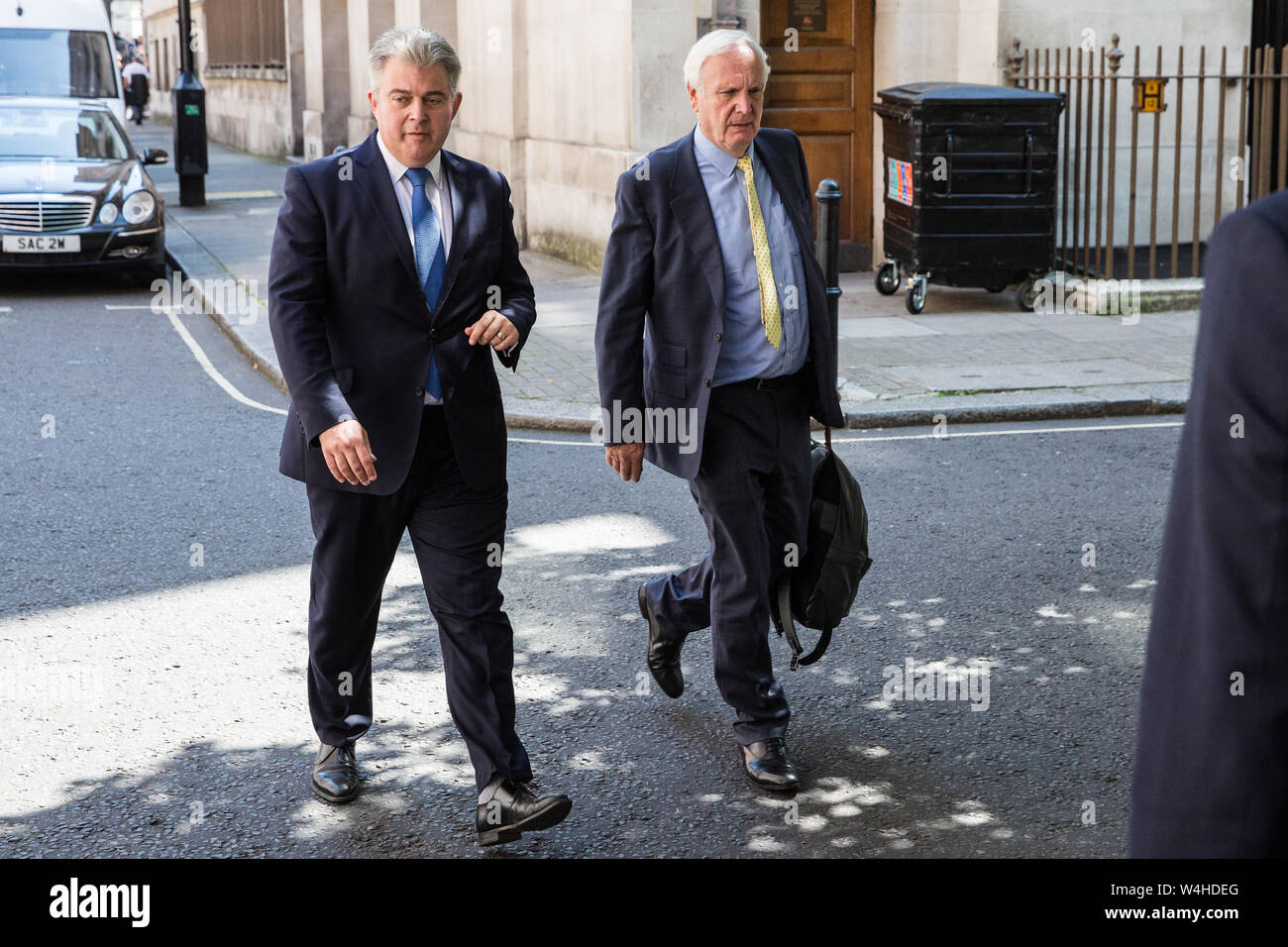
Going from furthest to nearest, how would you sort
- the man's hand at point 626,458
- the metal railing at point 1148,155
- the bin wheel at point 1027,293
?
the metal railing at point 1148,155, the bin wheel at point 1027,293, the man's hand at point 626,458

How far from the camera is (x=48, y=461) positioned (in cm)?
816

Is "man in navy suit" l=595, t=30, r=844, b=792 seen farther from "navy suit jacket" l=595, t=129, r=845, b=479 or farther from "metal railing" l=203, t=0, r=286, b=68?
"metal railing" l=203, t=0, r=286, b=68

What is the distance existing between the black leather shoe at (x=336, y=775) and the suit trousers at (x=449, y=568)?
375 millimetres

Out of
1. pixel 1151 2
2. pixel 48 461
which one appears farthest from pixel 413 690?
pixel 1151 2

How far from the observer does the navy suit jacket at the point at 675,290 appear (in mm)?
4281

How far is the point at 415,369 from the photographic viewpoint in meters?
3.91

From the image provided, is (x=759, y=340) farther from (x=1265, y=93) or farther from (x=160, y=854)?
(x=1265, y=93)

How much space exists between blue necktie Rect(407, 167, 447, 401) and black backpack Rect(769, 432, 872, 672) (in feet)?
3.89

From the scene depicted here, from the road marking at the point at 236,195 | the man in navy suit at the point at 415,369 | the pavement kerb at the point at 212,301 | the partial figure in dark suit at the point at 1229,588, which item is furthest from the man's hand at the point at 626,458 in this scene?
the road marking at the point at 236,195

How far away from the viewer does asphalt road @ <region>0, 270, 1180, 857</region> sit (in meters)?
4.09

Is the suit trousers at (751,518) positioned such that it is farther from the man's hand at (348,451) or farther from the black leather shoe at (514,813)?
the man's hand at (348,451)

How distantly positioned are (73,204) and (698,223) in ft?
37.9

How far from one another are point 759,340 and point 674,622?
0.94 m

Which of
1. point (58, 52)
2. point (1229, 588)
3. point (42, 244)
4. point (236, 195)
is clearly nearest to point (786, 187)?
point (1229, 588)
